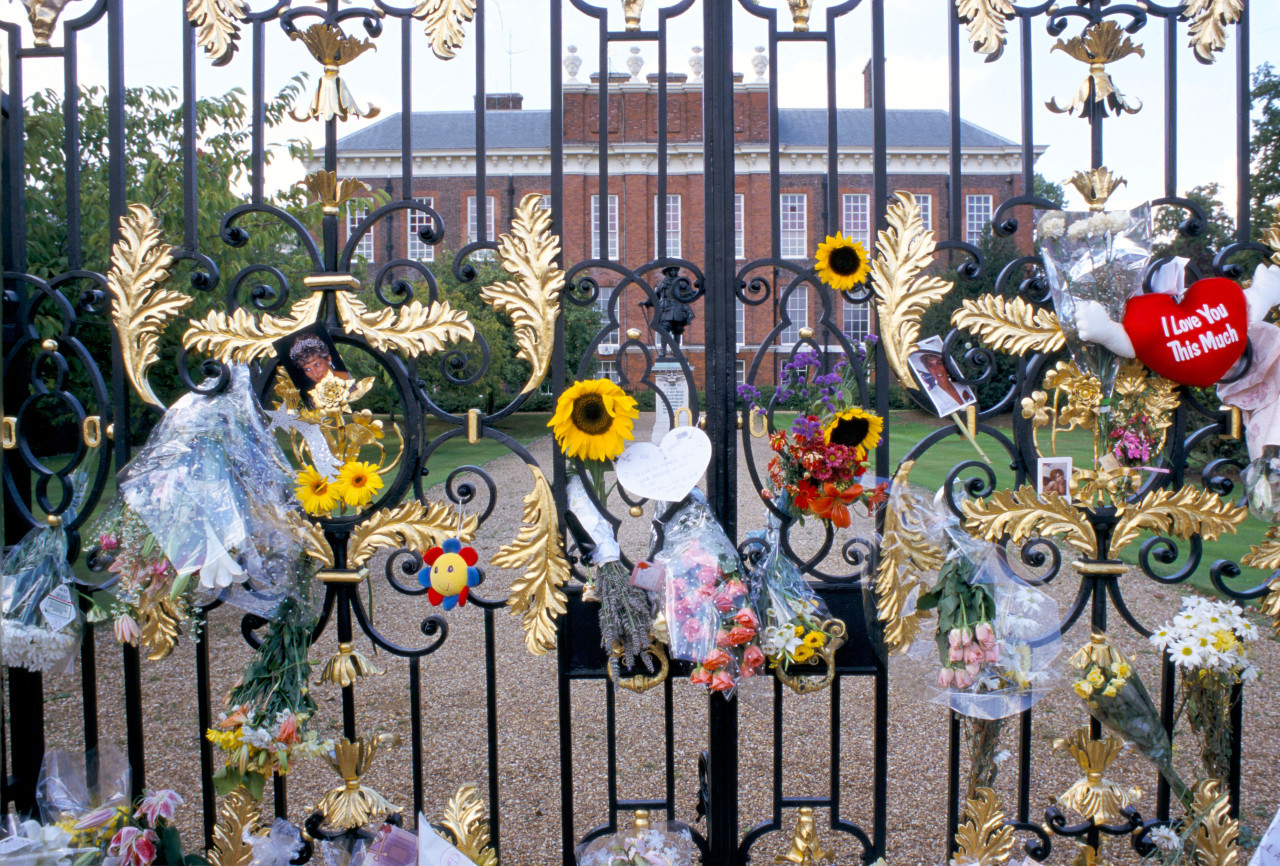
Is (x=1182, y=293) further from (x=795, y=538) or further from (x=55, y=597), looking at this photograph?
(x=795, y=538)

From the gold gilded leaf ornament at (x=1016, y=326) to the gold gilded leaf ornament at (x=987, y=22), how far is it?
69 centimetres

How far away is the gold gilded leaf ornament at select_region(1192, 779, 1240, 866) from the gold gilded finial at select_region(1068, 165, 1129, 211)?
167 cm

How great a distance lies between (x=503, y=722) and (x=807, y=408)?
10.3 feet

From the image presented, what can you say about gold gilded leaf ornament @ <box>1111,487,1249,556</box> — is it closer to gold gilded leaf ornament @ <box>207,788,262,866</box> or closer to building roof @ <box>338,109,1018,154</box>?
gold gilded leaf ornament @ <box>207,788,262,866</box>

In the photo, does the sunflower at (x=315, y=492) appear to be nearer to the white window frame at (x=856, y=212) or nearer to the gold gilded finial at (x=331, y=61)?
the gold gilded finial at (x=331, y=61)

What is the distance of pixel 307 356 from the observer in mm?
2406

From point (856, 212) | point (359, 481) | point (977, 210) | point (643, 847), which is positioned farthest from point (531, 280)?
point (977, 210)

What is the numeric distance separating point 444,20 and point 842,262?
1296 millimetres

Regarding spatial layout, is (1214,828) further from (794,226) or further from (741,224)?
(794,226)

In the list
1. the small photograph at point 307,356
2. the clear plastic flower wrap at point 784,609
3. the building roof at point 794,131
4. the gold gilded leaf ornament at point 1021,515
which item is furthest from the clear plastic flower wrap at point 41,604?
the building roof at point 794,131

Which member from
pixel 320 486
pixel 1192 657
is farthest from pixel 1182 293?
pixel 320 486

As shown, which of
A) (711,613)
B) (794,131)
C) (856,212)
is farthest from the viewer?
(794,131)

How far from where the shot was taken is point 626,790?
3898mm

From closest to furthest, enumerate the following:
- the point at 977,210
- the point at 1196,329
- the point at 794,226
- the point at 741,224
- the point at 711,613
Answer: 1. the point at 711,613
2. the point at 1196,329
3. the point at 741,224
4. the point at 977,210
5. the point at 794,226
